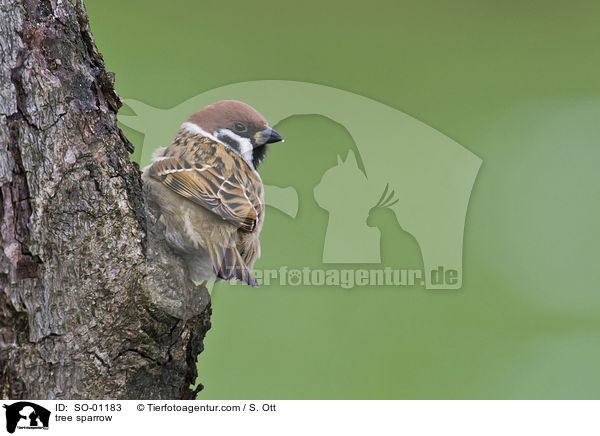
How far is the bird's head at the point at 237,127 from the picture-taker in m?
1.06

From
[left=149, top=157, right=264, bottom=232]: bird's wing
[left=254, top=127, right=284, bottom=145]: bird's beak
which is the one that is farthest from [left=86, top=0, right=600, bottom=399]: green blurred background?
[left=149, top=157, right=264, bottom=232]: bird's wing

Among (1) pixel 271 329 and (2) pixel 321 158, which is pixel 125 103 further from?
(1) pixel 271 329

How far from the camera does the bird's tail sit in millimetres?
919

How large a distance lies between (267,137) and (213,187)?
202 millimetres

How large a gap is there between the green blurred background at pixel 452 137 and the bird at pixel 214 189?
0.37 feet

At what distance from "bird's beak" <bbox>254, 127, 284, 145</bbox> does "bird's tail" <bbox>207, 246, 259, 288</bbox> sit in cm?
26

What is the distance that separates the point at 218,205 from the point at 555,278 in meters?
0.84

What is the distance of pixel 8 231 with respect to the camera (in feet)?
2.54

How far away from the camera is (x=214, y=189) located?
37.9 inches
